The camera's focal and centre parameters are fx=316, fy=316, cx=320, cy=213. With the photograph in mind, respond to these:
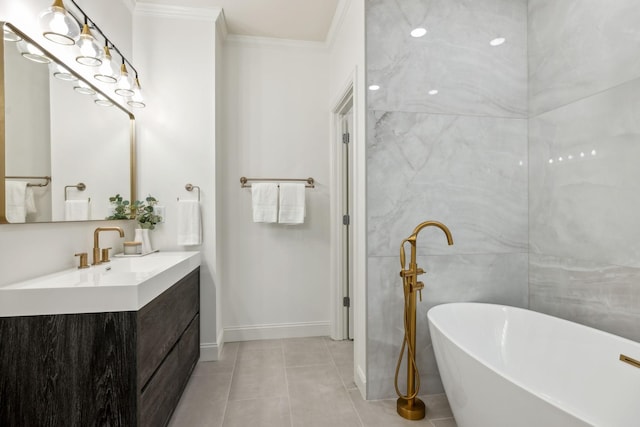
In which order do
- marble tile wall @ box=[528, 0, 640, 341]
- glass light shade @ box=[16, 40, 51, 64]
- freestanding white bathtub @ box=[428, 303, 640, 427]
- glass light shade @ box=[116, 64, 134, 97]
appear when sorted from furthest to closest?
glass light shade @ box=[116, 64, 134, 97] → marble tile wall @ box=[528, 0, 640, 341] → glass light shade @ box=[16, 40, 51, 64] → freestanding white bathtub @ box=[428, 303, 640, 427]

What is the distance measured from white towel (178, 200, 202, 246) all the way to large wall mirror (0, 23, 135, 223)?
0.42 metres

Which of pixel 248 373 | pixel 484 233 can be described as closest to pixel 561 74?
pixel 484 233

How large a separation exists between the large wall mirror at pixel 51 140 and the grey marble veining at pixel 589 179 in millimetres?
2669

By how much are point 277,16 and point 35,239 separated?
2.19 meters

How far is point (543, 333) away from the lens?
161 centimetres

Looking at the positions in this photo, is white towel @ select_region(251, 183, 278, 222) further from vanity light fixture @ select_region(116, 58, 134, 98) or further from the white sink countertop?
the white sink countertop

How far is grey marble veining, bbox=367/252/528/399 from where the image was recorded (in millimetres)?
1863

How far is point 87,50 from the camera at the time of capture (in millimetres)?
1593

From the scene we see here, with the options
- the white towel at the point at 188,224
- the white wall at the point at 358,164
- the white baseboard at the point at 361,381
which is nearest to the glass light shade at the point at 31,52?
the white towel at the point at 188,224

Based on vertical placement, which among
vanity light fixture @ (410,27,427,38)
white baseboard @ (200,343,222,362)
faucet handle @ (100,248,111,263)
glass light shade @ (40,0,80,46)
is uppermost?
vanity light fixture @ (410,27,427,38)

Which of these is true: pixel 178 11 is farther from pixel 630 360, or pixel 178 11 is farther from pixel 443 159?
pixel 630 360

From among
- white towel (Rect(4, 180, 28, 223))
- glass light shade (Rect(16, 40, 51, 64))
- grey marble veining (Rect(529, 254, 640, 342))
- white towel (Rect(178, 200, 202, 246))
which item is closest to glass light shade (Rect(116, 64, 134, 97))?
glass light shade (Rect(16, 40, 51, 64))

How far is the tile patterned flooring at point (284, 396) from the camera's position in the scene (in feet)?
5.54

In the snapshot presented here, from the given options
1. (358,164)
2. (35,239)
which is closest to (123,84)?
(35,239)
